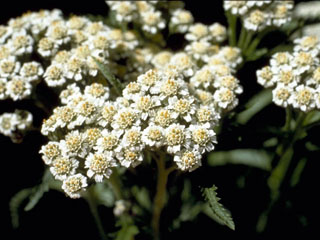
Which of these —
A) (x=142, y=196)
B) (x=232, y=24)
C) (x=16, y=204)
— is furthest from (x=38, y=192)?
(x=232, y=24)

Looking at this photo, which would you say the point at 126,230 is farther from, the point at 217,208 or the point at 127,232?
the point at 217,208

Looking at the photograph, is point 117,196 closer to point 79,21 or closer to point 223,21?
point 79,21

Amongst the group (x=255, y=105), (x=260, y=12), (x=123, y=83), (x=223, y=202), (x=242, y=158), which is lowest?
(x=223, y=202)

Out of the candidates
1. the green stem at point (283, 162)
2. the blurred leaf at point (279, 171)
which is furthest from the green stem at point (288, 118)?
the blurred leaf at point (279, 171)

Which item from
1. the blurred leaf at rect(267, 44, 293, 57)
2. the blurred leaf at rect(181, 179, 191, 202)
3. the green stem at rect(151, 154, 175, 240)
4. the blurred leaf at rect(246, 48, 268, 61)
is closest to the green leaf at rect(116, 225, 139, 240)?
the green stem at rect(151, 154, 175, 240)

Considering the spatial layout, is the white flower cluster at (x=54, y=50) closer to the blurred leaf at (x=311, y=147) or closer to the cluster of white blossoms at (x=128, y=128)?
the cluster of white blossoms at (x=128, y=128)

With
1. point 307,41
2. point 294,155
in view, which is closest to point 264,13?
point 307,41
